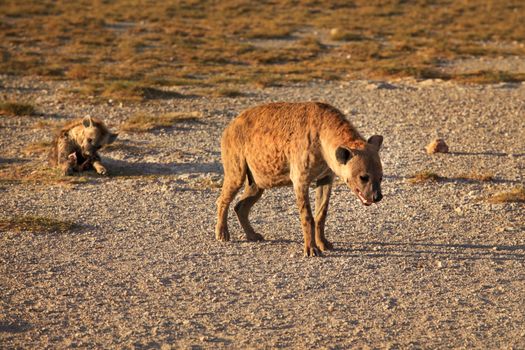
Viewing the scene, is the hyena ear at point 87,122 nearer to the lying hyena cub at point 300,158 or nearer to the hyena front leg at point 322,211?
the lying hyena cub at point 300,158

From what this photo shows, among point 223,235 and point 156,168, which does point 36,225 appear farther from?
point 156,168

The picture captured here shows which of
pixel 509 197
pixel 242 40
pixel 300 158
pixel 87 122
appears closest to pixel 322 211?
pixel 300 158

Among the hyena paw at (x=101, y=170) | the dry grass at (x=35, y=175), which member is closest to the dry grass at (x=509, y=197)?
the hyena paw at (x=101, y=170)

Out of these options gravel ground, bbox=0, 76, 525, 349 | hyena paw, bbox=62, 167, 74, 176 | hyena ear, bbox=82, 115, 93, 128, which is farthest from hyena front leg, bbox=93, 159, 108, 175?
hyena ear, bbox=82, 115, 93, 128

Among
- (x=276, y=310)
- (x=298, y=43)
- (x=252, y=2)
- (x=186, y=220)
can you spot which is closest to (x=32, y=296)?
(x=276, y=310)

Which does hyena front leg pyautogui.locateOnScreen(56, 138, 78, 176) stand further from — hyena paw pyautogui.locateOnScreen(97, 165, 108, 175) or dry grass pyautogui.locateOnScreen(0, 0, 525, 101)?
dry grass pyautogui.locateOnScreen(0, 0, 525, 101)

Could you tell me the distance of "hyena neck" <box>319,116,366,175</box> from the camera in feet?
19.9

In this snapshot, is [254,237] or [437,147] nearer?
[254,237]

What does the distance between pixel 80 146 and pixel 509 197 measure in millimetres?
4512

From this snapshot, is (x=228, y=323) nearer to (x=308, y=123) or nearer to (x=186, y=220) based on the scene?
(x=308, y=123)

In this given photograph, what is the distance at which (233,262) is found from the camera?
6.33m

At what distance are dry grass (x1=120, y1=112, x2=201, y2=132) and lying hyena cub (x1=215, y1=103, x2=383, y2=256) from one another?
4495mm

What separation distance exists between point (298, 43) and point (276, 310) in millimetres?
16718

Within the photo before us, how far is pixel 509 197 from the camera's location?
26.3 feet
